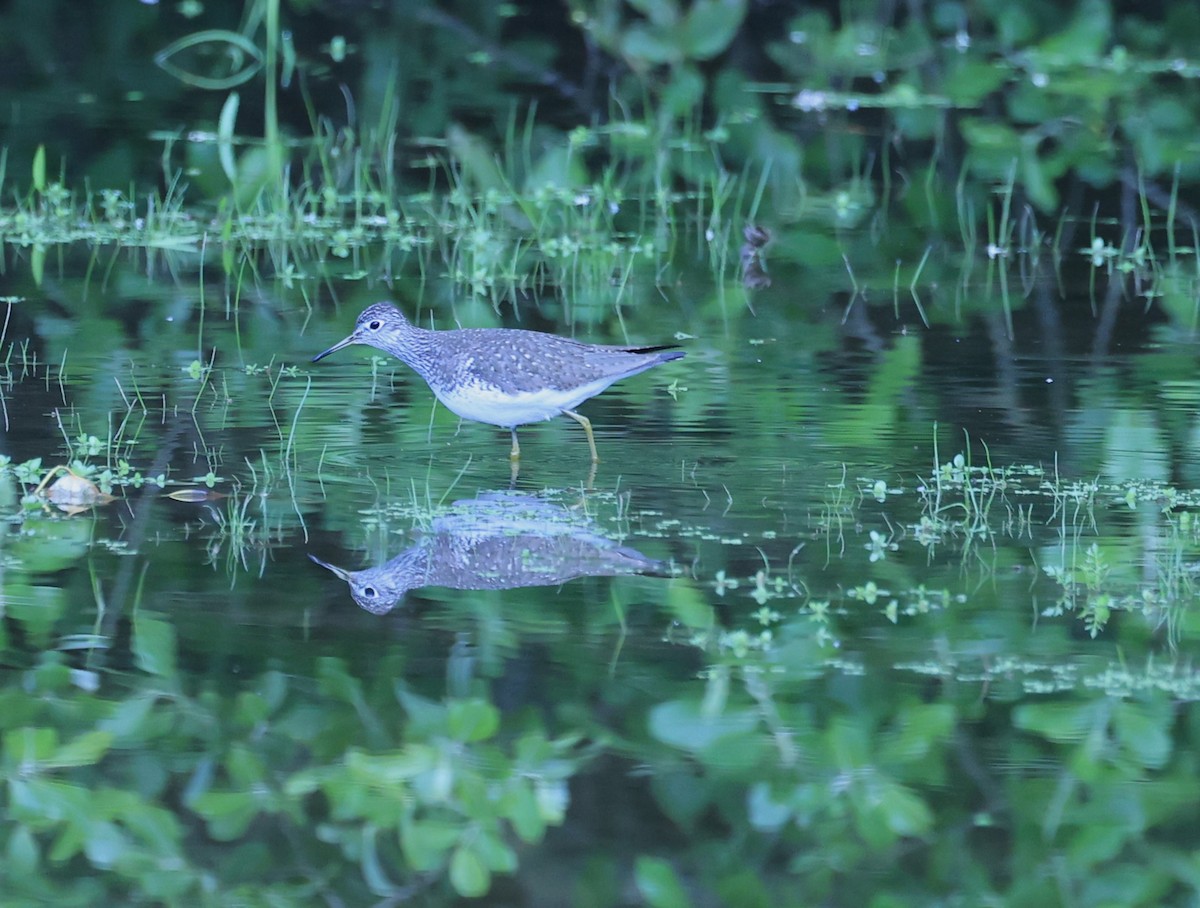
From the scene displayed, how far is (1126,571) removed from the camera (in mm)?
6816

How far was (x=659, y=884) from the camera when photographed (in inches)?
193

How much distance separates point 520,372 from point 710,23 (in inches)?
282

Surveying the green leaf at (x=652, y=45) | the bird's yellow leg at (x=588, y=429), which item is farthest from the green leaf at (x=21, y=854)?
the green leaf at (x=652, y=45)

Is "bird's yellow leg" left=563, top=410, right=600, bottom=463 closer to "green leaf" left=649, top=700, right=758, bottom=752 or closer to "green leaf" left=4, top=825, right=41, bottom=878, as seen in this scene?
"green leaf" left=649, top=700, right=758, bottom=752

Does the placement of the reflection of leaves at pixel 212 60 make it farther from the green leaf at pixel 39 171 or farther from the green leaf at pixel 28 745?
the green leaf at pixel 28 745

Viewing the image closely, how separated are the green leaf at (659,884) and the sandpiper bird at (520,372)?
3.36 meters

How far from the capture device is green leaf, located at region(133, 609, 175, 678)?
A: 5.95m

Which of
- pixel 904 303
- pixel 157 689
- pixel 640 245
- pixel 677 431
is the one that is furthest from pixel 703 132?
pixel 157 689

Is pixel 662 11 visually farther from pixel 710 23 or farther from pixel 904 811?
pixel 904 811

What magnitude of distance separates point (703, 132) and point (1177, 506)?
27.9 ft

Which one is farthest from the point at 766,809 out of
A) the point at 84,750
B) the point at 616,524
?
the point at 616,524

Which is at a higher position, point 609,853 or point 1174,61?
point 1174,61

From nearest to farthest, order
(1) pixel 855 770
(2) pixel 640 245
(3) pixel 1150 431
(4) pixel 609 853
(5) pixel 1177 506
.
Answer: (4) pixel 609 853 < (1) pixel 855 770 < (5) pixel 1177 506 < (3) pixel 1150 431 < (2) pixel 640 245

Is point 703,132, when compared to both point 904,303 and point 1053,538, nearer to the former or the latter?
point 904,303
